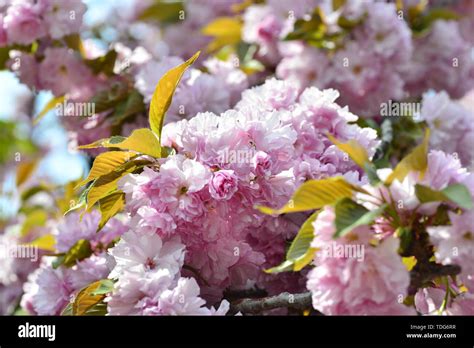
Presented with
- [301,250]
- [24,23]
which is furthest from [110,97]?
[301,250]

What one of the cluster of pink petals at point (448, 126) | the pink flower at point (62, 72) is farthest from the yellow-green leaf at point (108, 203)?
the cluster of pink petals at point (448, 126)

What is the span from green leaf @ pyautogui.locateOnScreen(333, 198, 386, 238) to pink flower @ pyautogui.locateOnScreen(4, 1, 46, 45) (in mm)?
1190

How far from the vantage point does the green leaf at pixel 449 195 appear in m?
0.97

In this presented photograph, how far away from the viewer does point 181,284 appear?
1.14 meters

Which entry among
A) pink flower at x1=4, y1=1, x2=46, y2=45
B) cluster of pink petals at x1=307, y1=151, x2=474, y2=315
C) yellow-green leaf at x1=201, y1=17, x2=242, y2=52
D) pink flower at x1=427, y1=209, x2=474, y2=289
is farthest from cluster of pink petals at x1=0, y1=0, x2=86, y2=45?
pink flower at x1=427, y1=209, x2=474, y2=289

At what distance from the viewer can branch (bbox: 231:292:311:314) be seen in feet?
3.88

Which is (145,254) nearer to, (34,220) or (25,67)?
(25,67)

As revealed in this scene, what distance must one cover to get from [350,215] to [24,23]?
1.23m

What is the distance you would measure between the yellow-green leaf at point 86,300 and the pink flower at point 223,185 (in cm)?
24

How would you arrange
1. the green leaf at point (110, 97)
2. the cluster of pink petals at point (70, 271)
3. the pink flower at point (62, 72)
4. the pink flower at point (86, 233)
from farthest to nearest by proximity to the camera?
the pink flower at point (62, 72), the green leaf at point (110, 97), the pink flower at point (86, 233), the cluster of pink petals at point (70, 271)

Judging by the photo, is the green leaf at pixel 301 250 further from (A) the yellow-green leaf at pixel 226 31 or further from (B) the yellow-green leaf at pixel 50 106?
(A) the yellow-green leaf at pixel 226 31

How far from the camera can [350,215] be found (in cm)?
102
